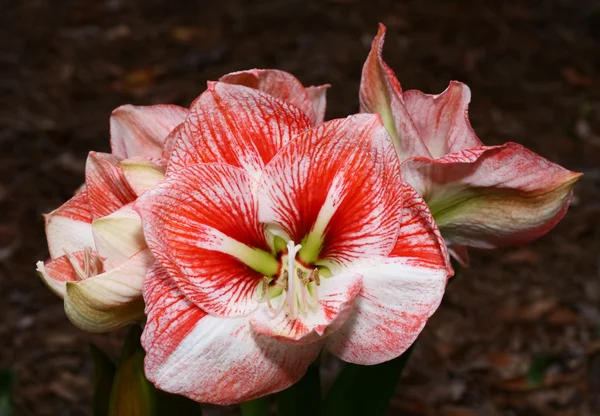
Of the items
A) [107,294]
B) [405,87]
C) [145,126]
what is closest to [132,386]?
[107,294]

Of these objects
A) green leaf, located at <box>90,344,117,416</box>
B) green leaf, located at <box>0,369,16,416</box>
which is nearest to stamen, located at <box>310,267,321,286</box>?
green leaf, located at <box>90,344,117,416</box>

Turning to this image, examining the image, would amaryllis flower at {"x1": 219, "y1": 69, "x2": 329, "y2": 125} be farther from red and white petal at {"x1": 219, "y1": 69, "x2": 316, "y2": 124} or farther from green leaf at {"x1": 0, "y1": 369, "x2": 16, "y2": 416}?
green leaf at {"x1": 0, "y1": 369, "x2": 16, "y2": 416}

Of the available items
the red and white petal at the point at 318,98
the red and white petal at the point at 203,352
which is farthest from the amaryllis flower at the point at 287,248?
the red and white petal at the point at 318,98

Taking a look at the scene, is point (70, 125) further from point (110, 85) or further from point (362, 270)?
point (362, 270)

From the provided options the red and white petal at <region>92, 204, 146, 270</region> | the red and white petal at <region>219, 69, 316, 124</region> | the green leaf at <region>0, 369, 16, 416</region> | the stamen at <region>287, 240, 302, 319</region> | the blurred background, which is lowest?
the blurred background

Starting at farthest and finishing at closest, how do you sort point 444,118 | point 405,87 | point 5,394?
point 405,87
point 5,394
point 444,118

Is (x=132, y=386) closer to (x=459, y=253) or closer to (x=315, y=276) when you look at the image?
(x=315, y=276)
